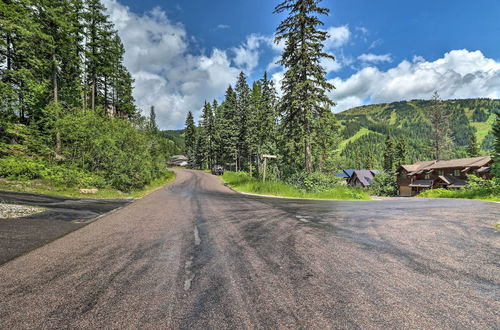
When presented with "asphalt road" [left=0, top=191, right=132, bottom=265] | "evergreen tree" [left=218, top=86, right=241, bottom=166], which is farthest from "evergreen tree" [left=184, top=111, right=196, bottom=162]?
"asphalt road" [left=0, top=191, right=132, bottom=265]

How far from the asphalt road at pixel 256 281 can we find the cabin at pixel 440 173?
5494 centimetres

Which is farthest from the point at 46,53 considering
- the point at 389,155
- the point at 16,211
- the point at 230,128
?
the point at 389,155

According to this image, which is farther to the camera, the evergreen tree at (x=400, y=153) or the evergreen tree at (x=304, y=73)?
the evergreen tree at (x=400, y=153)

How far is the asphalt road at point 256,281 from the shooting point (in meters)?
2.44

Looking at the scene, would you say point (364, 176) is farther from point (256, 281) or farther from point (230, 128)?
point (256, 281)

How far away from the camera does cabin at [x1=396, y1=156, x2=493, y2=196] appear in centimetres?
4616

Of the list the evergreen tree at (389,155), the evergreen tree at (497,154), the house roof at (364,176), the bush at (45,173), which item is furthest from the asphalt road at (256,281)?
the evergreen tree at (389,155)

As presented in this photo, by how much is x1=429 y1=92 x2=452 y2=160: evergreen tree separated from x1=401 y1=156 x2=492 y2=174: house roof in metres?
3.06

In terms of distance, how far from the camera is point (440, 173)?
53594mm

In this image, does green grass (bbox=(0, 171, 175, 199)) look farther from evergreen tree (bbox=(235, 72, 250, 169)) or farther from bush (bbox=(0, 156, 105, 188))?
evergreen tree (bbox=(235, 72, 250, 169))

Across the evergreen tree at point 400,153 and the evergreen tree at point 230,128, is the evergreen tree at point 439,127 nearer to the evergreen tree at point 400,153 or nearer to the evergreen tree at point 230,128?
the evergreen tree at point 400,153

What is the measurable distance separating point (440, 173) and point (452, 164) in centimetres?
325

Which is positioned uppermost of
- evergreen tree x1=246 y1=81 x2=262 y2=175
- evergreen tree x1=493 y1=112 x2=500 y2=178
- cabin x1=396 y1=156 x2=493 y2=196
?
evergreen tree x1=246 y1=81 x2=262 y2=175

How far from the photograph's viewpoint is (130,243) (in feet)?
17.1
